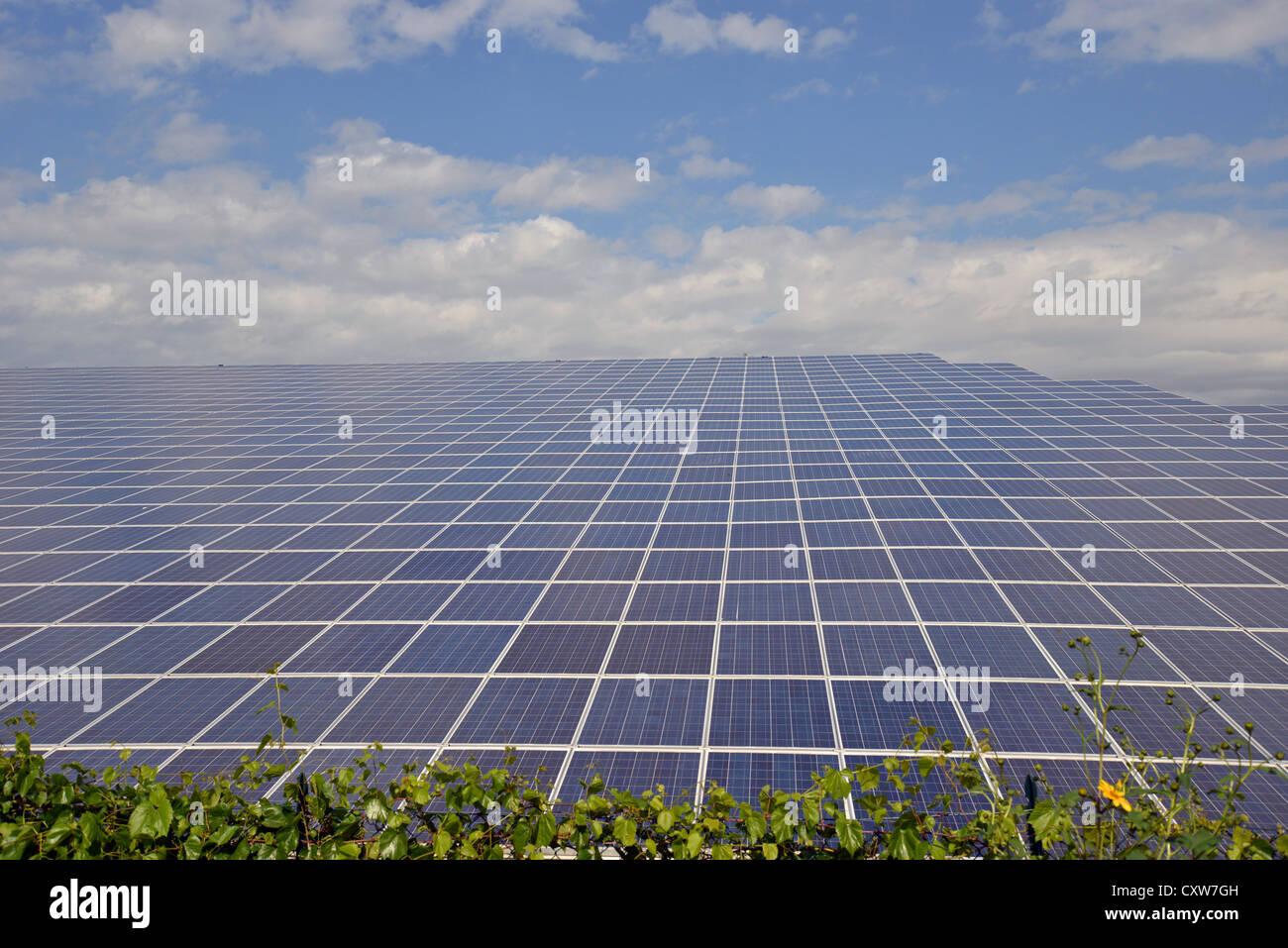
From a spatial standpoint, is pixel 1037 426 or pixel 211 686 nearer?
pixel 211 686

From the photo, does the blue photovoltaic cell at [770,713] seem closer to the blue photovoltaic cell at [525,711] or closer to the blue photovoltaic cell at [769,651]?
the blue photovoltaic cell at [769,651]

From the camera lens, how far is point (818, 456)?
28.1m

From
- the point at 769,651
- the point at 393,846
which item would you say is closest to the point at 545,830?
the point at 393,846

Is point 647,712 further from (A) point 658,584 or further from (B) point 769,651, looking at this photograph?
(A) point 658,584

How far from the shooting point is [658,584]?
17.3 metres

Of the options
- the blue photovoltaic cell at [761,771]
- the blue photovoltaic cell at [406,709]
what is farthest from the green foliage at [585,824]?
the blue photovoltaic cell at [406,709]

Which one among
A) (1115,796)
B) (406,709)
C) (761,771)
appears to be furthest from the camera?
(406,709)

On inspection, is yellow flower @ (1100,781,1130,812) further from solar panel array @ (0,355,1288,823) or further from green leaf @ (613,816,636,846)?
solar panel array @ (0,355,1288,823)

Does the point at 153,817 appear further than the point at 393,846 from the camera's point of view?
Yes

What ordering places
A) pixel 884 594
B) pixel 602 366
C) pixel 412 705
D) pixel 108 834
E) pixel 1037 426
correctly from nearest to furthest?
pixel 108 834, pixel 412 705, pixel 884 594, pixel 1037 426, pixel 602 366

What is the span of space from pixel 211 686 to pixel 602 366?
42818mm
